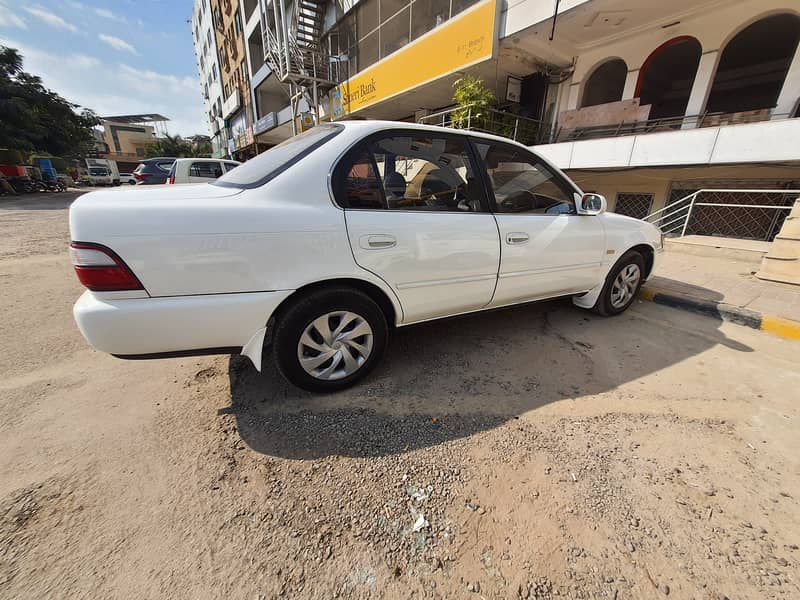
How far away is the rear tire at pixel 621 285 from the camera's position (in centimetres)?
344

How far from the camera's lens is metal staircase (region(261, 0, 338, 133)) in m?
14.5

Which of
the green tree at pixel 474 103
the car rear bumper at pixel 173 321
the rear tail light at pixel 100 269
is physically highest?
the green tree at pixel 474 103

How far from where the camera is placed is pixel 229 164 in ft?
33.1

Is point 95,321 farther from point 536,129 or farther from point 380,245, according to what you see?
point 536,129

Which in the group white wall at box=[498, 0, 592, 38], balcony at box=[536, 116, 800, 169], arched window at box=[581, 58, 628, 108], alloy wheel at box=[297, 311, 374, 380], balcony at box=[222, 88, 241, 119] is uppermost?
balcony at box=[222, 88, 241, 119]

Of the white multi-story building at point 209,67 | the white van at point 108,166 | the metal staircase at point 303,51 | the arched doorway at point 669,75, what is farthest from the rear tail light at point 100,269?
the white van at point 108,166

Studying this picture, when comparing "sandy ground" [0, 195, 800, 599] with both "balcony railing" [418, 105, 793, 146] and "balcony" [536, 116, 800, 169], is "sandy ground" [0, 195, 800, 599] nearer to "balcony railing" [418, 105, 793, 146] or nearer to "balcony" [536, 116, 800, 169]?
"balcony" [536, 116, 800, 169]

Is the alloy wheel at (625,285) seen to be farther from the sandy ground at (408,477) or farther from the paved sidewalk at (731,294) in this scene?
the sandy ground at (408,477)

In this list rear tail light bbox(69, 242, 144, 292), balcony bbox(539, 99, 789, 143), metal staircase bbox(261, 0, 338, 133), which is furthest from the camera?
metal staircase bbox(261, 0, 338, 133)

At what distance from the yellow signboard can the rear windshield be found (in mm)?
7761

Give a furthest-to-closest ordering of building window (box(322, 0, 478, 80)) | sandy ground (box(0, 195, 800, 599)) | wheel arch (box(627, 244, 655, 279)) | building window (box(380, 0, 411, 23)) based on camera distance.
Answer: building window (box(380, 0, 411, 23)) → building window (box(322, 0, 478, 80)) → wheel arch (box(627, 244, 655, 279)) → sandy ground (box(0, 195, 800, 599))

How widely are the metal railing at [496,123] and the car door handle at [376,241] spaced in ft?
22.1

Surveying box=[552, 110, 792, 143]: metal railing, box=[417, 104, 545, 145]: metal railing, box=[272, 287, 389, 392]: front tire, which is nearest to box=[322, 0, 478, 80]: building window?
box=[417, 104, 545, 145]: metal railing

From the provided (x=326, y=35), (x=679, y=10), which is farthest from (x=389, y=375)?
(x=326, y=35)
